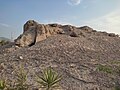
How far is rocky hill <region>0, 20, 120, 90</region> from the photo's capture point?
11172 mm

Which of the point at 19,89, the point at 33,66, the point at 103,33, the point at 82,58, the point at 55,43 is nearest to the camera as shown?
the point at 19,89

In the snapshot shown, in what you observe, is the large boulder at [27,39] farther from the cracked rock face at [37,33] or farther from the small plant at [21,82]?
the small plant at [21,82]

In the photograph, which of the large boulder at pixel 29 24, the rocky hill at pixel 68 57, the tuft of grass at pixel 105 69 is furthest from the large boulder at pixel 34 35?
the tuft of grass at pixel 105 69

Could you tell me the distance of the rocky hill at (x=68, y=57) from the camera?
1117 cm

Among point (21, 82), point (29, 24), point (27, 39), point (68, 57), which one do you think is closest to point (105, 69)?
point (68, 57)

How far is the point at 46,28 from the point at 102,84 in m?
7.06

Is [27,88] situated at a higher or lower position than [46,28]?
lower

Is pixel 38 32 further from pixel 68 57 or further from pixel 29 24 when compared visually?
pixel 68 57

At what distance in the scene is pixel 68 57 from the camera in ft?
44.2

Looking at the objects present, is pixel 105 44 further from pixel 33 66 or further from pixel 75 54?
pixel 33 66

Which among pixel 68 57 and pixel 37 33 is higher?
pixel 37 33

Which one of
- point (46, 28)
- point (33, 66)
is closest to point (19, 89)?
point (33, 66)

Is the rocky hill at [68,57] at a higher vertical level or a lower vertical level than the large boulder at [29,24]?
lower

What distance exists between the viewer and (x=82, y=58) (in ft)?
44.8
